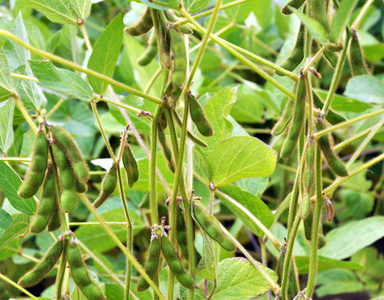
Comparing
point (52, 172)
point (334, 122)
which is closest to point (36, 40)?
point (52, 172)

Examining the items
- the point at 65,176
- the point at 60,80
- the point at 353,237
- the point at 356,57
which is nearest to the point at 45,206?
the point at 65,176

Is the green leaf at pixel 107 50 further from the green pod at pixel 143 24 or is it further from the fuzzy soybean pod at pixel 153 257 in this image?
the fuzzy soybean pod at pixel 153 257

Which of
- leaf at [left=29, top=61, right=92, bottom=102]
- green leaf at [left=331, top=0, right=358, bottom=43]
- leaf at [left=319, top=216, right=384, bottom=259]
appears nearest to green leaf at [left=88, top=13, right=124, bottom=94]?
leaf at [left=29, top=61, right=92, bottom=102]

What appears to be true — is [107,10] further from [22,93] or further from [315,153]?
[315,153]

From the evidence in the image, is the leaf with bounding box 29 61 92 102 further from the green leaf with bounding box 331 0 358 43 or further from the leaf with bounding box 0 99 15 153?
the green leaf with bounding box 331 0 358 43

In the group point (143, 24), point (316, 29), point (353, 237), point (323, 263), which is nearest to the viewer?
point (316, 29)

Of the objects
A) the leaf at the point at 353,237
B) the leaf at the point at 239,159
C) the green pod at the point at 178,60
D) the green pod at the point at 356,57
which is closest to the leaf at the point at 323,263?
the leaf at the point at 353,237

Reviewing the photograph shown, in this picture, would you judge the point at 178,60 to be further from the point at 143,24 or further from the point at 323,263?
the point at 323,263
